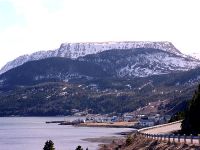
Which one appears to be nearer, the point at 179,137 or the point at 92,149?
the point at 179,137

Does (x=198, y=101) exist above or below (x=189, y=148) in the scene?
above

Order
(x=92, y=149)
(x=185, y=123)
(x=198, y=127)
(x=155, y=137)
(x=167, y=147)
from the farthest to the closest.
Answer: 1. (x=92, y=149)
2. (x=185, y=123)
3. (x=198, y=127)
4. (x=155, y=137)
5. (x=167, y=147)

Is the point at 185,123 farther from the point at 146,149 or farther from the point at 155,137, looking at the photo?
the point at 146,149

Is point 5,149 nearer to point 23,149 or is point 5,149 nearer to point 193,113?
point 23,149

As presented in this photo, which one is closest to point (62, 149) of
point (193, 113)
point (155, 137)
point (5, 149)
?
point (5, 149)

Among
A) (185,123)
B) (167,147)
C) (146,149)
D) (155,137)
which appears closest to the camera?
(167,147)

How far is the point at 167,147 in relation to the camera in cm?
4091

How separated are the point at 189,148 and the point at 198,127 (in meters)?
23.9

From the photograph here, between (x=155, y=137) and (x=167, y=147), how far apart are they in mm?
10385

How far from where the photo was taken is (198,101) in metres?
60.1

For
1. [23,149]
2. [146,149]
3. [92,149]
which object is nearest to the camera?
[146,149]

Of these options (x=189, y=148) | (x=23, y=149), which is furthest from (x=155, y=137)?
(x=23, y=149)

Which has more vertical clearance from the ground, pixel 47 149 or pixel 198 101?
pixel 198 101

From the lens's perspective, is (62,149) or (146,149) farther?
(62,149)
